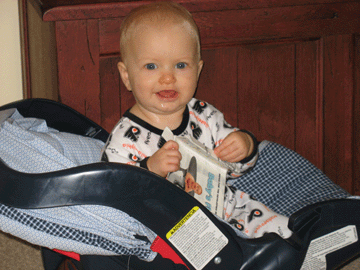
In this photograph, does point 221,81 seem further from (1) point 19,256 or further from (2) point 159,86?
(1) point 19,256

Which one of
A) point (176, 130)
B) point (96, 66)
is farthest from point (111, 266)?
point (96, 66)

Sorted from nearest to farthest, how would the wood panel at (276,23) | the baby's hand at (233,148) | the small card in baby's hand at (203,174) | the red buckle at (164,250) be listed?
the red buckle at (164,250), the small card in baby's hand at (203,174), the baby's hand at (233,148), the wood panel at (276,23)

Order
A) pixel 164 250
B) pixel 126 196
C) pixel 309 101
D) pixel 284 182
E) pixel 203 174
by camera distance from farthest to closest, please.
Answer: pixel 309 101 < pixel 284 182 < pixel 203 174 < pixel 164 250 < pixel 126 196

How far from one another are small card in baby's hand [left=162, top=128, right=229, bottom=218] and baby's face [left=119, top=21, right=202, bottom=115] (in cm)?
12

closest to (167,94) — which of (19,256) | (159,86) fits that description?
(159,86)

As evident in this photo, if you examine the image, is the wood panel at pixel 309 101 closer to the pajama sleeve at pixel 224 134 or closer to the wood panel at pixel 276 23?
the wood panel at pixel 276 23

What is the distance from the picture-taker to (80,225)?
2.16 feet

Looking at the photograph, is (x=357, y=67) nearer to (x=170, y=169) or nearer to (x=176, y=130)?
(x=176, y=130)

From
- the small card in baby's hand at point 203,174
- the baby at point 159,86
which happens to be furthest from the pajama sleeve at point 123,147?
the small card in baby's hand at point 203,174

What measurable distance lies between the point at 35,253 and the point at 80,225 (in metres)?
0.69

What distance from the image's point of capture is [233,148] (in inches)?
37.3

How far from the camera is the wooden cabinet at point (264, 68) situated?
39.8 inches

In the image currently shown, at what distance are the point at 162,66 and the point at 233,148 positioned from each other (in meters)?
0.24

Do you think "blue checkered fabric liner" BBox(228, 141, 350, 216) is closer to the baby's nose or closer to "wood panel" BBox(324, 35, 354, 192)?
"wood panel" BBox(324, 35, 354, 192)
